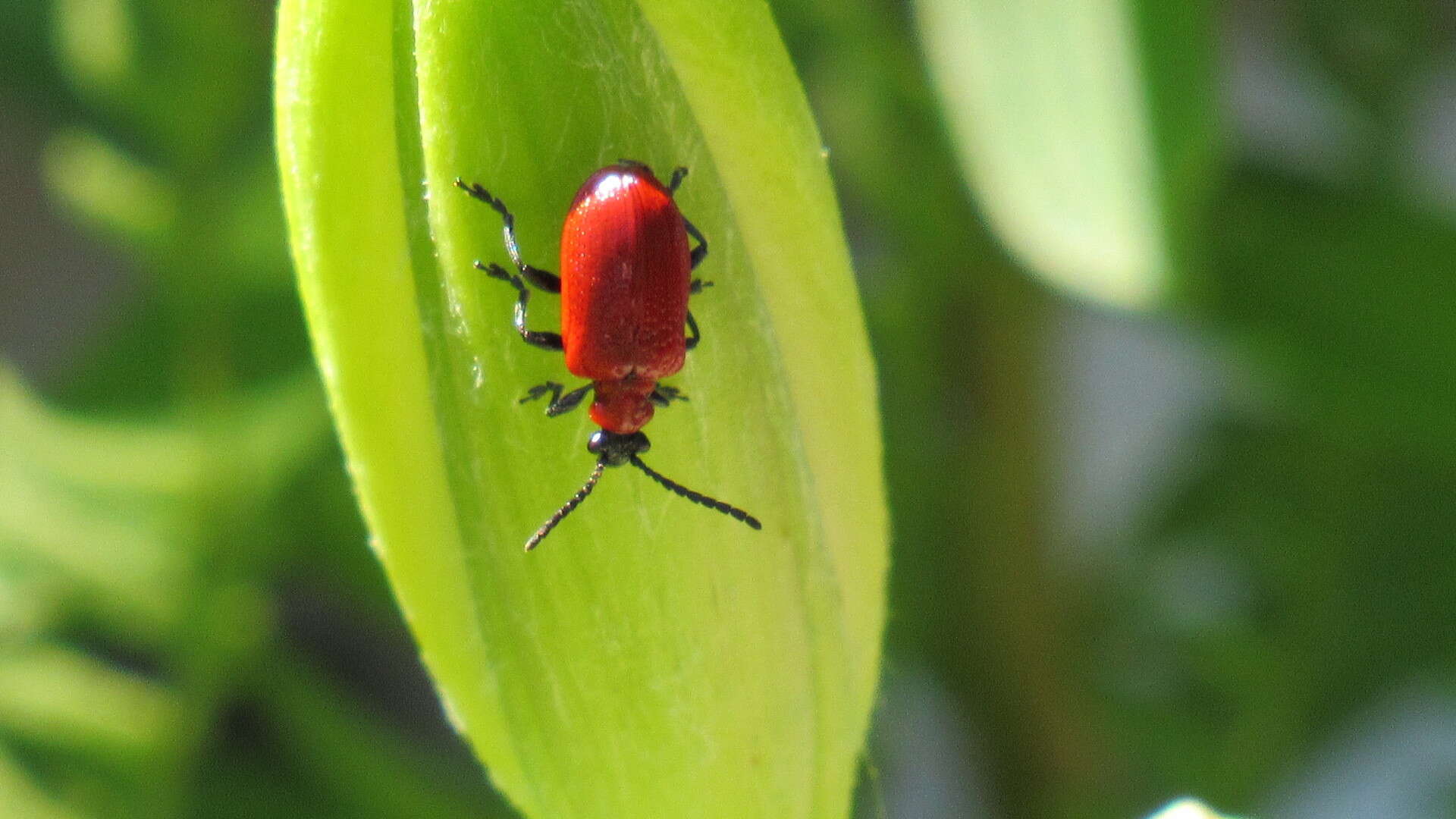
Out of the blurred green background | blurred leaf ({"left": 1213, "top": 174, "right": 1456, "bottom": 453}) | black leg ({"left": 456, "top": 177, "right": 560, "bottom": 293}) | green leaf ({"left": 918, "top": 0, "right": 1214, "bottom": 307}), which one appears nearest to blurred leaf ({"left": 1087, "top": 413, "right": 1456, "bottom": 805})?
the blurred green background

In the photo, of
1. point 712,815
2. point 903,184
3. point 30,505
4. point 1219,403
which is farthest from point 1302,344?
point 30,505

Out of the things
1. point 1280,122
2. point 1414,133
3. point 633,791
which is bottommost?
point 633,791

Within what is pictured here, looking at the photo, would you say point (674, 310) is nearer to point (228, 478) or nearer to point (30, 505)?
point (228, 478)

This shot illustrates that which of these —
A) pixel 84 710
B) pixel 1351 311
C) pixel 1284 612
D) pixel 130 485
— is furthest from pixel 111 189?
pixel 1284 612

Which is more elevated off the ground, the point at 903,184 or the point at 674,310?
the point at 903,184

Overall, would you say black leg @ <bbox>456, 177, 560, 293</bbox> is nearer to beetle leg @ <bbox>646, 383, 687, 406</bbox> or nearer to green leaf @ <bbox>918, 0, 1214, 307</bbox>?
beetle leg @ <bbox>646, 383, 687, 406</bbox>

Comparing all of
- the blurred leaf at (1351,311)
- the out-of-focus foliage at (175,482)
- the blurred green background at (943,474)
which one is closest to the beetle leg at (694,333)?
the blurred green background at (943,474)

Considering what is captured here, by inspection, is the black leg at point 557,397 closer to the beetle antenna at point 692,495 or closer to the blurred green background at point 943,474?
the beetle antenna at point 692,495

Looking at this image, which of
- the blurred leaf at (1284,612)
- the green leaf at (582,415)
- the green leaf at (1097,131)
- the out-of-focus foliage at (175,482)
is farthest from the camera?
the blurred leaf at (1284,612)

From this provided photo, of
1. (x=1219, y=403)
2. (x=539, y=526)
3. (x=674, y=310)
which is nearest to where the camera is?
(x=539, y=526)
